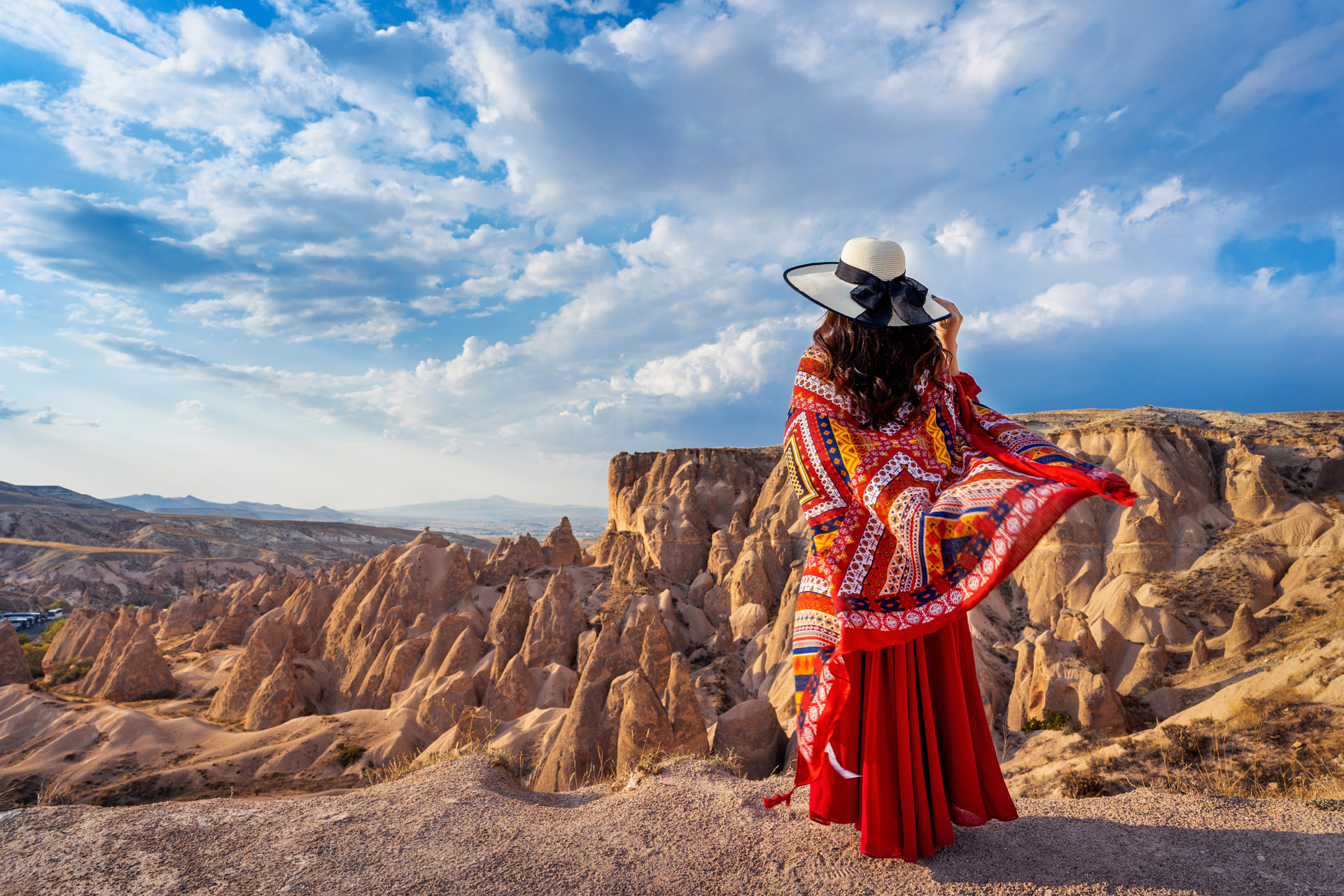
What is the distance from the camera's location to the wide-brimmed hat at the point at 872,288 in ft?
9.27

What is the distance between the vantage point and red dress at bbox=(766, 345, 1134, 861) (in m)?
2.48

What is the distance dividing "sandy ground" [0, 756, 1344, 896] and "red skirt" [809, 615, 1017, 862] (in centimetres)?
18

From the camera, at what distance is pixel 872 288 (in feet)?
9.47

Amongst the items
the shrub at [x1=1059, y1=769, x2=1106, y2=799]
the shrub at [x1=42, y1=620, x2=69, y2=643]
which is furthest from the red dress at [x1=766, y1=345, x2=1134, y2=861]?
the shrub at [x1=42, y1=620, x2=69, y2=643]

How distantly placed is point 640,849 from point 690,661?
65.4 ft

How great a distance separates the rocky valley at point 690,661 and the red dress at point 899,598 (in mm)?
1877

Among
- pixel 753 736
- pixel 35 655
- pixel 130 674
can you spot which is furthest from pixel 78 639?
pixel 753 736

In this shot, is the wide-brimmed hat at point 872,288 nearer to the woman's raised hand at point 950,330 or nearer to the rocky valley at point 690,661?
the woman's raised hand at point 950,330

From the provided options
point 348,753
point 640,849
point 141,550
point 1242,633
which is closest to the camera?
point 640,849

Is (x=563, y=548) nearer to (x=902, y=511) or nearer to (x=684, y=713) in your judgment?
(x=684, y=713)

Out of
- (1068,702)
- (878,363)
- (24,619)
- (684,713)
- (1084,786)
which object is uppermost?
(878,363)

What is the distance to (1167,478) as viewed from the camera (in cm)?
2481

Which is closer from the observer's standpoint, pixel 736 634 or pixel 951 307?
pixel 951 307

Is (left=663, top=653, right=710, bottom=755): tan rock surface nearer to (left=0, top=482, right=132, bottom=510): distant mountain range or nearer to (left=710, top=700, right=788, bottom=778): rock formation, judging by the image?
(left=710, top=700, right=788, bottom=778): rock formation
